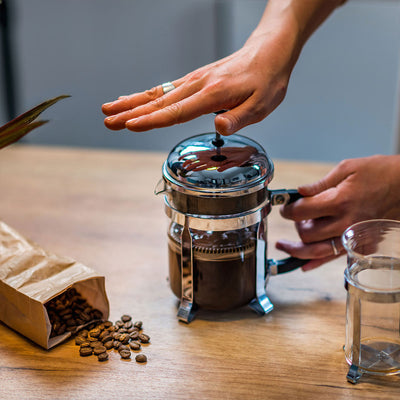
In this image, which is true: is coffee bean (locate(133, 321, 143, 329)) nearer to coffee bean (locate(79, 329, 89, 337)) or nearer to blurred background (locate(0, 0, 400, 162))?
coffee bean (locate(79, 329, 89, 337))

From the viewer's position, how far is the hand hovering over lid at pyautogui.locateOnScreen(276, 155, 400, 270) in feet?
3.71

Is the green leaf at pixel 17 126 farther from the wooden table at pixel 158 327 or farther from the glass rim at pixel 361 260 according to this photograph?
the glass rim at pixel 361 260

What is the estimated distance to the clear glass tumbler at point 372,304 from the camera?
Result: 37.2 inches

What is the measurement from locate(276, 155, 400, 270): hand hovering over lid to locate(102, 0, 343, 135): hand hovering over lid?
0.61 ft

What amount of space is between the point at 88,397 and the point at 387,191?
662mm

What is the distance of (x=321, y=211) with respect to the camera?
1126 mm

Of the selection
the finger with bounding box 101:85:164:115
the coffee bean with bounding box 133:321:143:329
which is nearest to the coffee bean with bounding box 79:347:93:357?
the coffee bean with bounding box 133:321:143:329

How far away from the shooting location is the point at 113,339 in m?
1.05

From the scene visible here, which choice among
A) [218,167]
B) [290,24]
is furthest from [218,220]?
[290,24]

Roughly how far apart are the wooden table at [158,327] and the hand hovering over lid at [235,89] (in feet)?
1.18

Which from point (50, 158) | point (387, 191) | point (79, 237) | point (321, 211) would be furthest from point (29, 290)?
point (50, 158)

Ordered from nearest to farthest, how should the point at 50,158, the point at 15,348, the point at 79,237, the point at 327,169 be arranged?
the point at 15,348
the point at 79,237
the point at 327,169
the point at 50,158

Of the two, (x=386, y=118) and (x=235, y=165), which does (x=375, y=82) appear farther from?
(x=235, y=165)

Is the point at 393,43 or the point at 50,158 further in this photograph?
the point at 393,43
